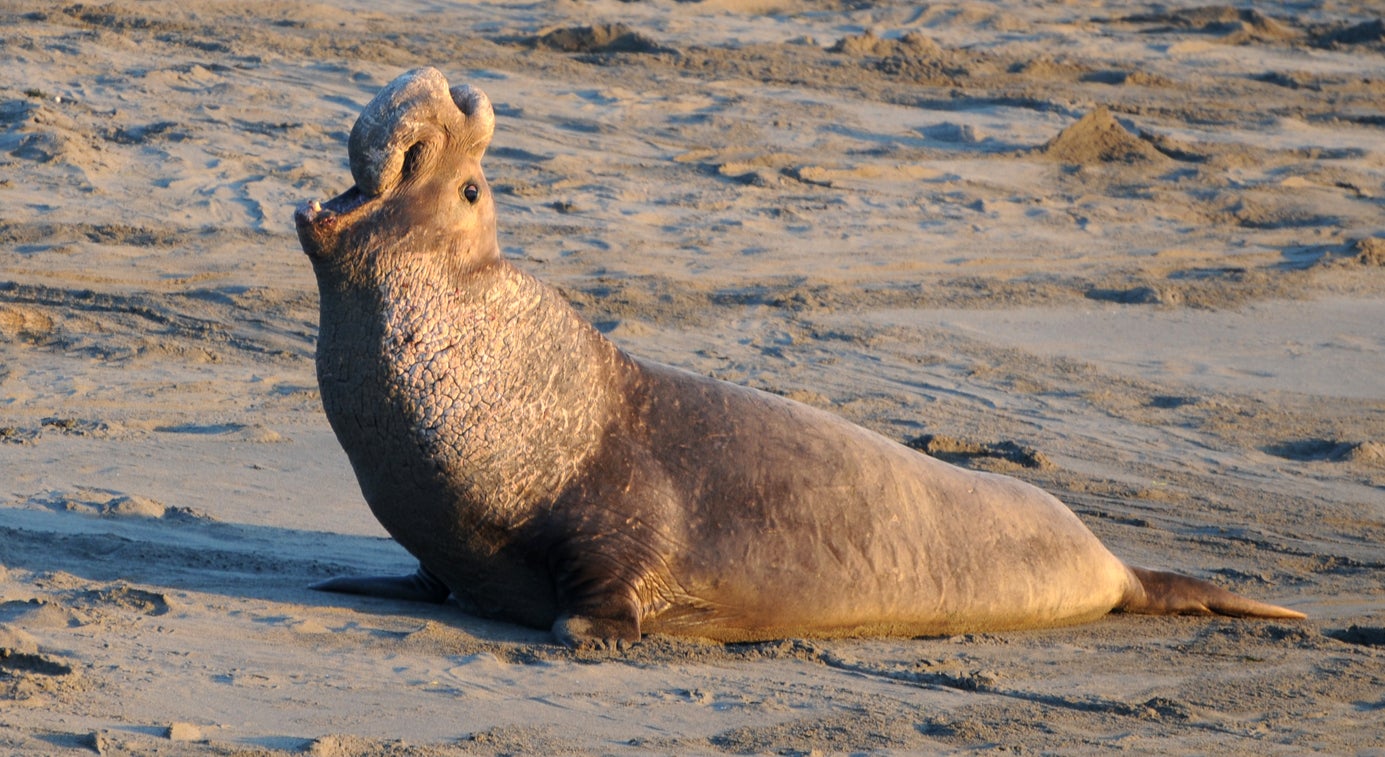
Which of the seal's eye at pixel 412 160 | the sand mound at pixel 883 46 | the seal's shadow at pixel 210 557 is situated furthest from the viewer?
the sand mound at pixel 883 46

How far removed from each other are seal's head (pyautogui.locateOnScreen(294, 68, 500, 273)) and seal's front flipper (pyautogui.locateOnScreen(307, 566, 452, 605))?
3.37 feet

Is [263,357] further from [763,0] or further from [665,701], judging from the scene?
[763,0]

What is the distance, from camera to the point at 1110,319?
10.6 m

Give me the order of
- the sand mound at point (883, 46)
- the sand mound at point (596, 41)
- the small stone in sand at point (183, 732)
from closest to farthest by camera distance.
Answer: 1. the small stone in sand at point (183, 732)
2. the sand mound at point (596, 41)
3. the sand mound at point (883, 46)

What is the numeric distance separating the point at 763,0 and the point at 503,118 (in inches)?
290

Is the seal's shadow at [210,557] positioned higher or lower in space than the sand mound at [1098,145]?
lower

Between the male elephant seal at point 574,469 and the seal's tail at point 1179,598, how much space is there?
1.23 ft

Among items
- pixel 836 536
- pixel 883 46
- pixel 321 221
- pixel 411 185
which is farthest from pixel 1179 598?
pixel 883 46

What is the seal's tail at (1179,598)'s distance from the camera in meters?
6.07

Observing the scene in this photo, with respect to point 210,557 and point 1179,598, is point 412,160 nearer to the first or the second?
point 210,557

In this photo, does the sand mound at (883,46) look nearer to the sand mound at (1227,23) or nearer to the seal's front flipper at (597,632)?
the sand mound at (1227,23)

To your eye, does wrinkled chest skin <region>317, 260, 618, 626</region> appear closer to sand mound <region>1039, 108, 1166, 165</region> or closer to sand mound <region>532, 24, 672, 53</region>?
sand mound <region>1039, 108, 1166, 165</region>

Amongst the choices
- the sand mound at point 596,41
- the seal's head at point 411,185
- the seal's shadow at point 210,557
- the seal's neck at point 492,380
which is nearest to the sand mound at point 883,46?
the sand mound at point 596,41

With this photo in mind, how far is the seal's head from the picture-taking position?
15.4 ft
